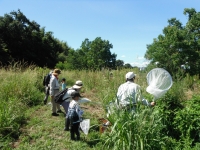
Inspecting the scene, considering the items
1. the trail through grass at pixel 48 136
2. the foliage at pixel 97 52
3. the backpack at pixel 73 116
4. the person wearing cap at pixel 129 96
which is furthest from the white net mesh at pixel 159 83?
the foliage at pixel 97 52

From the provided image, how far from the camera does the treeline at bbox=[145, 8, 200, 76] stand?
24703 millimetres

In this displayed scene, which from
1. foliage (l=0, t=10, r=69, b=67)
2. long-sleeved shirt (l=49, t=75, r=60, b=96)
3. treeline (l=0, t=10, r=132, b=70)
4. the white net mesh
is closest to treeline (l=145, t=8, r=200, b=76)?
treeline (l=0, t=10, r=132, b=70)

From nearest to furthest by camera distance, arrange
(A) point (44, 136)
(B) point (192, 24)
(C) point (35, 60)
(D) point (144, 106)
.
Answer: (D) point (144, 106) < (A) point (44, 136) < (B) point (192, 24) < (C) point (35, 60)

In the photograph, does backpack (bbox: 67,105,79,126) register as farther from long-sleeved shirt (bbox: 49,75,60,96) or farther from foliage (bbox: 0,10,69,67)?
foliage (bbox: 0,10,69,67)

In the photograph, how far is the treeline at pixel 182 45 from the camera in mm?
24703

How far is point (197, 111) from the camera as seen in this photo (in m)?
4.33

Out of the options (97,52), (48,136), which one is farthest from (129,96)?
(97,52)

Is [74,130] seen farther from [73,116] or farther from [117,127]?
[117,127]

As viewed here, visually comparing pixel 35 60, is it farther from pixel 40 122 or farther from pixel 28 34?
pixel 40 122

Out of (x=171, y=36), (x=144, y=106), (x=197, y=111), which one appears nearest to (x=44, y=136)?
(x=144, y=106)

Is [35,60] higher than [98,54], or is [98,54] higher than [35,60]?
[98,54]

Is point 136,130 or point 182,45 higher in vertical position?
point 182,45

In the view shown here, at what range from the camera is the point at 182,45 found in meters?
24.9

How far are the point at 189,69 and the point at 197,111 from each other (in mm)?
22713
